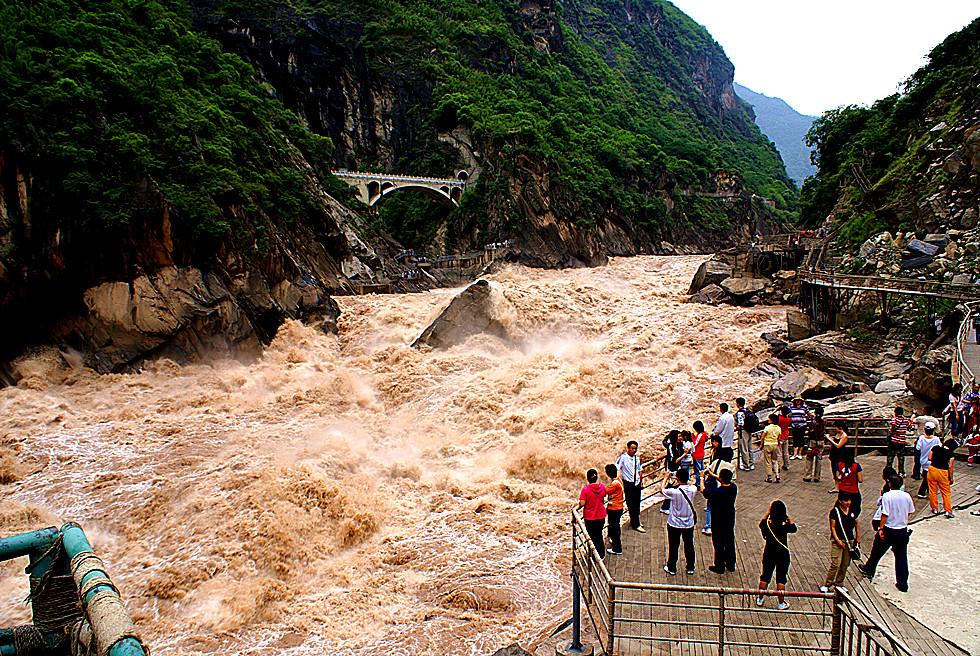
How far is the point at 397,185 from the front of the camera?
212 ft

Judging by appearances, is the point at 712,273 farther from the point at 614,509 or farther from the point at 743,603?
the point at 743,603

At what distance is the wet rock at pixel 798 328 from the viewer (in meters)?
28.1

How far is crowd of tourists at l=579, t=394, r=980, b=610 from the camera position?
7887 millimetres

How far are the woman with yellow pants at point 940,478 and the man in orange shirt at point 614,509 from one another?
4.84m

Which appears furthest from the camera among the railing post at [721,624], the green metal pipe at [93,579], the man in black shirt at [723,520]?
the man in black shirt at [723,520]

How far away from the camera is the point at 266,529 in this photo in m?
14.0

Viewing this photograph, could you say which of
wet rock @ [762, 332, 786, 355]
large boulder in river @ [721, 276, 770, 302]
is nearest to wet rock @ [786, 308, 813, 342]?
wet rock @ [762, 332, 786, 355]

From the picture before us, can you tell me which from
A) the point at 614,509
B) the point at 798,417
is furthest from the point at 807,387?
the point at 614,509

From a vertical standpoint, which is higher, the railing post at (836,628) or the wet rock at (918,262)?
the wet rock at (918,262)

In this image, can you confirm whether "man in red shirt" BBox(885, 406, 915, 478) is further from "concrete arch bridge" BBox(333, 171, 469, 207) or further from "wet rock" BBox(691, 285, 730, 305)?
"concrete arch bridge" BBox(333, 171, 469, 207)

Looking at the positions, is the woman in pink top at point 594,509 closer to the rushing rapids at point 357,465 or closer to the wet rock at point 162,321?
the rushing rapids at point 357,465

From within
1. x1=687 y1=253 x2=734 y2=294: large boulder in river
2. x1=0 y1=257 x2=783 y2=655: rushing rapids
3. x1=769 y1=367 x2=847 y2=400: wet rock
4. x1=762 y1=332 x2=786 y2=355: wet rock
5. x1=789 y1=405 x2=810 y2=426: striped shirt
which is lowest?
x1=0 y1=257 x2=783 y2=655: rushing rapids

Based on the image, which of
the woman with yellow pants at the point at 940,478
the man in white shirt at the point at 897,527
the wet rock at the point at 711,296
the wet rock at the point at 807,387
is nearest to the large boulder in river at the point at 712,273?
the wet rock at the point at 711,296

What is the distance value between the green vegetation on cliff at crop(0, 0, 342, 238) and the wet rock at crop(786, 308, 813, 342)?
2632cm
